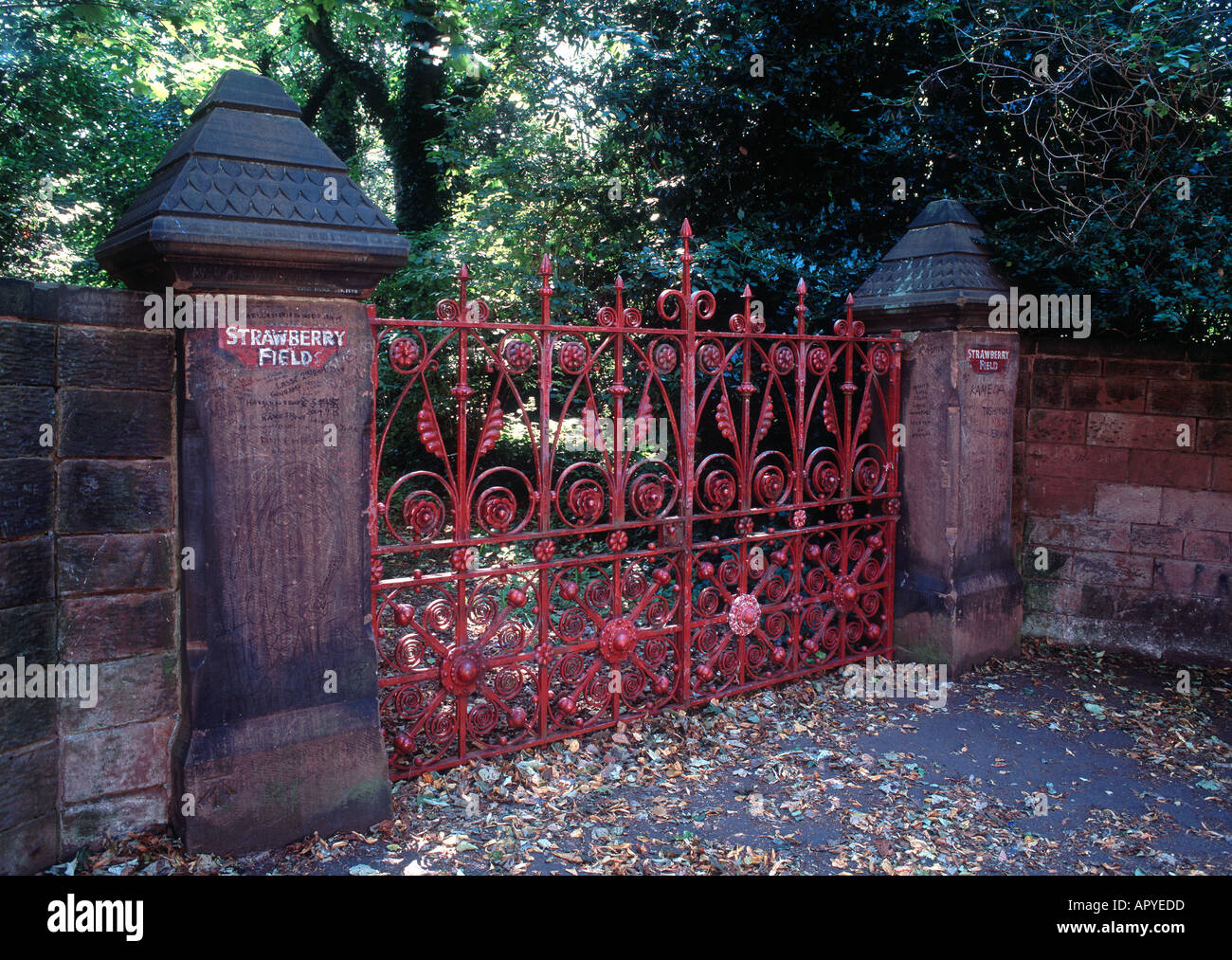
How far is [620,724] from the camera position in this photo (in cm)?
433

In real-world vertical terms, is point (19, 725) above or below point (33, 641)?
below

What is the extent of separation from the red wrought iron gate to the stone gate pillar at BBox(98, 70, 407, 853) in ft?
0.64

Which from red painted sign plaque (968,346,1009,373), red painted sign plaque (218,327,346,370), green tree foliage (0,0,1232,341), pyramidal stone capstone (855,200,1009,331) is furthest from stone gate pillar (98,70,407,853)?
red painted sign plaque (968,346,1009,373)

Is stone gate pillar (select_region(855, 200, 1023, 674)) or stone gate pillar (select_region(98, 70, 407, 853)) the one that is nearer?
stone gate pillar (select_region(98, 70, 407, 853))

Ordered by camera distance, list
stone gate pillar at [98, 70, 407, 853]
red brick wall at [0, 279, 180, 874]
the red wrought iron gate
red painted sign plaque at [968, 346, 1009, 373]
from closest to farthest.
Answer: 1. red brick wall at [0, 279, 180, 874]
2. stone gate pillar at [98, 70, 407, 853]
3. the red wrought iron gate
4. red painted sign plaque at [968, 346, 1009, 373]

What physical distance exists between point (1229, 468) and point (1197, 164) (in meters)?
1.81

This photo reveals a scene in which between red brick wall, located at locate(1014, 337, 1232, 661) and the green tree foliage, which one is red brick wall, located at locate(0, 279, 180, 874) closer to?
the green tree foliage

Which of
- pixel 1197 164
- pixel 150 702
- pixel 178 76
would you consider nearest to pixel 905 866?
pixel 150 702

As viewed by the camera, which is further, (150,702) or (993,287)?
(993,287)

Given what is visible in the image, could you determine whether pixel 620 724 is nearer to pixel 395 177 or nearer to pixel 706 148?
pixel 706 148

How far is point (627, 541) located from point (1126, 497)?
333 centimetres

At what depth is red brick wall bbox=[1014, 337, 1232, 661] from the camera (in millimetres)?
5449
